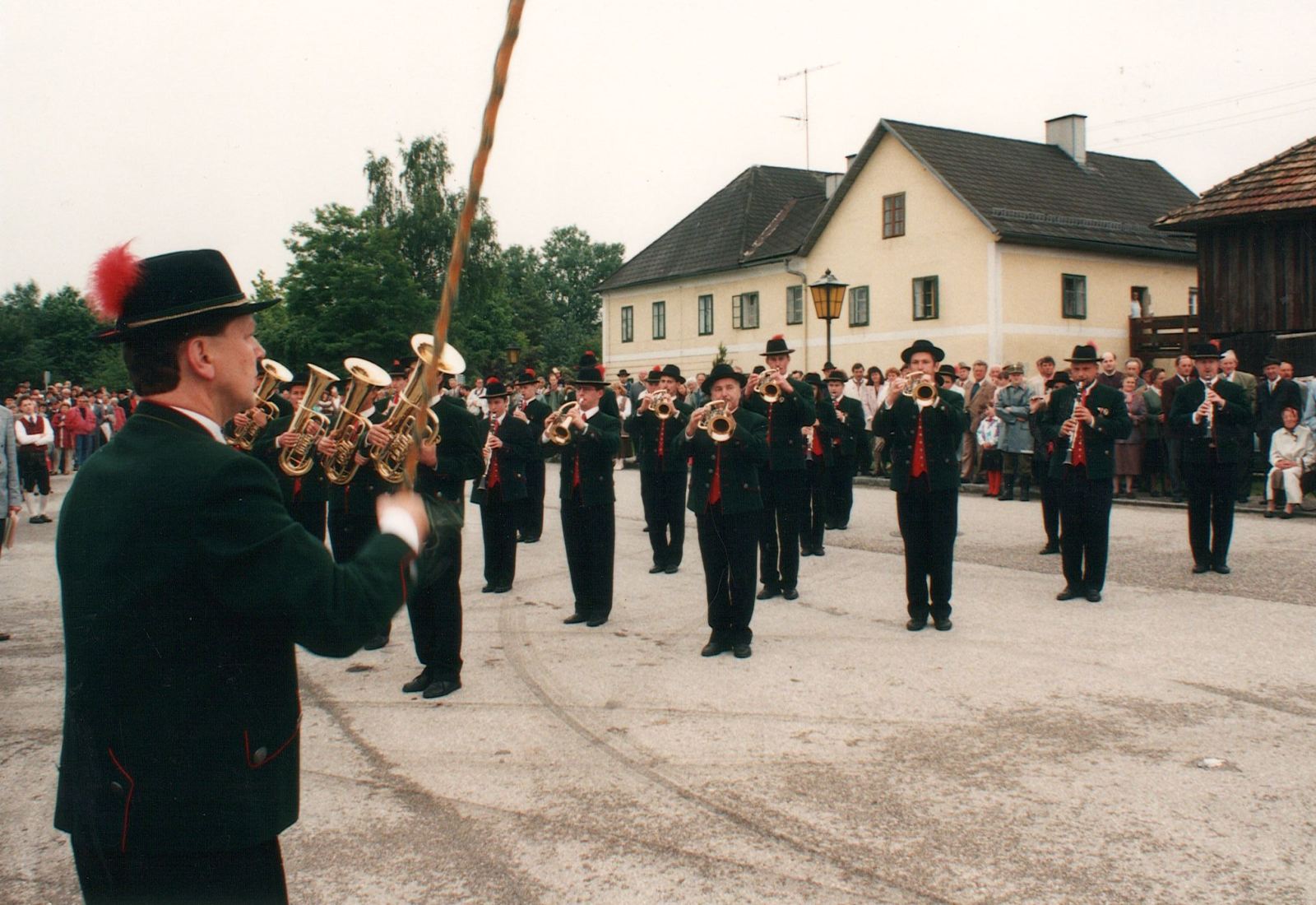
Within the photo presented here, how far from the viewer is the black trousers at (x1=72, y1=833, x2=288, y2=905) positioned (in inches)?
88.6

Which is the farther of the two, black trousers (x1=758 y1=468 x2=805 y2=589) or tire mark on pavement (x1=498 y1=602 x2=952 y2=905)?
black trousers (x1=758 y1=468 x2=805 y2=589)

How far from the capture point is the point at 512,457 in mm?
10797

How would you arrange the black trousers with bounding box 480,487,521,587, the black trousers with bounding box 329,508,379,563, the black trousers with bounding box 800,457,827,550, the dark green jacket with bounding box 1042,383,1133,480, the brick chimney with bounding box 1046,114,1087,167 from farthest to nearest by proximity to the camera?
the brick chimney with bounding box 1046,114,1087,167, the black trousers with bounding box 800,457,827,550, the black trousers with bounding box 480,487,521,587, the dark green jacket with bounding box 1042,383,1133,480, the black trousers with bounding box 329,508,379,563

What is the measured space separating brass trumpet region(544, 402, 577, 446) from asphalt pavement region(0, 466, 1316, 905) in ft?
4.59

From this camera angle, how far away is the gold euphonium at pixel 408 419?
11.4 ft

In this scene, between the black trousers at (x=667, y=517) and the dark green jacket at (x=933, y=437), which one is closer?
the dark green jacket at (x=933, y=437)

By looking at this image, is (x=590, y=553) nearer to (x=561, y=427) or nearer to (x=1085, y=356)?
(x=561, y=427)

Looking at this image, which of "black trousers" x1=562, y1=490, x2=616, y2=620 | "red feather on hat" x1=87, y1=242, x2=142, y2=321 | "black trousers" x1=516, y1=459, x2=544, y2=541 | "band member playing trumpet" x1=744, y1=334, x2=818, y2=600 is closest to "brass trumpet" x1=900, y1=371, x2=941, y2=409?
"band member playing trumpet" x1=744, y1=334, x2=818, y2=600

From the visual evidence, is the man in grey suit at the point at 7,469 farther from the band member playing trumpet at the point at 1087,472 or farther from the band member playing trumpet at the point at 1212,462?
the band member playing trumpet at the point at 1212,462

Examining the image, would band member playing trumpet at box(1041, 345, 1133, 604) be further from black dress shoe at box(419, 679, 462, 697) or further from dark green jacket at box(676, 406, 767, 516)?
black dress shoe at box(419, 679, 462, 697)

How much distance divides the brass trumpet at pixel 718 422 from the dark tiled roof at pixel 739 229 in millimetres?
33278

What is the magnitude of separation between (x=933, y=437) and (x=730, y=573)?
2041 mm

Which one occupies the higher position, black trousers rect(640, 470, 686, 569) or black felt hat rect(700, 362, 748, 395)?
black felt hat rect(700, 362, 748, 395)

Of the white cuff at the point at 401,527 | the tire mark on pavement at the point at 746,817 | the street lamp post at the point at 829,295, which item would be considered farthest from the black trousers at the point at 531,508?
the white cuff at the point at 401,527
